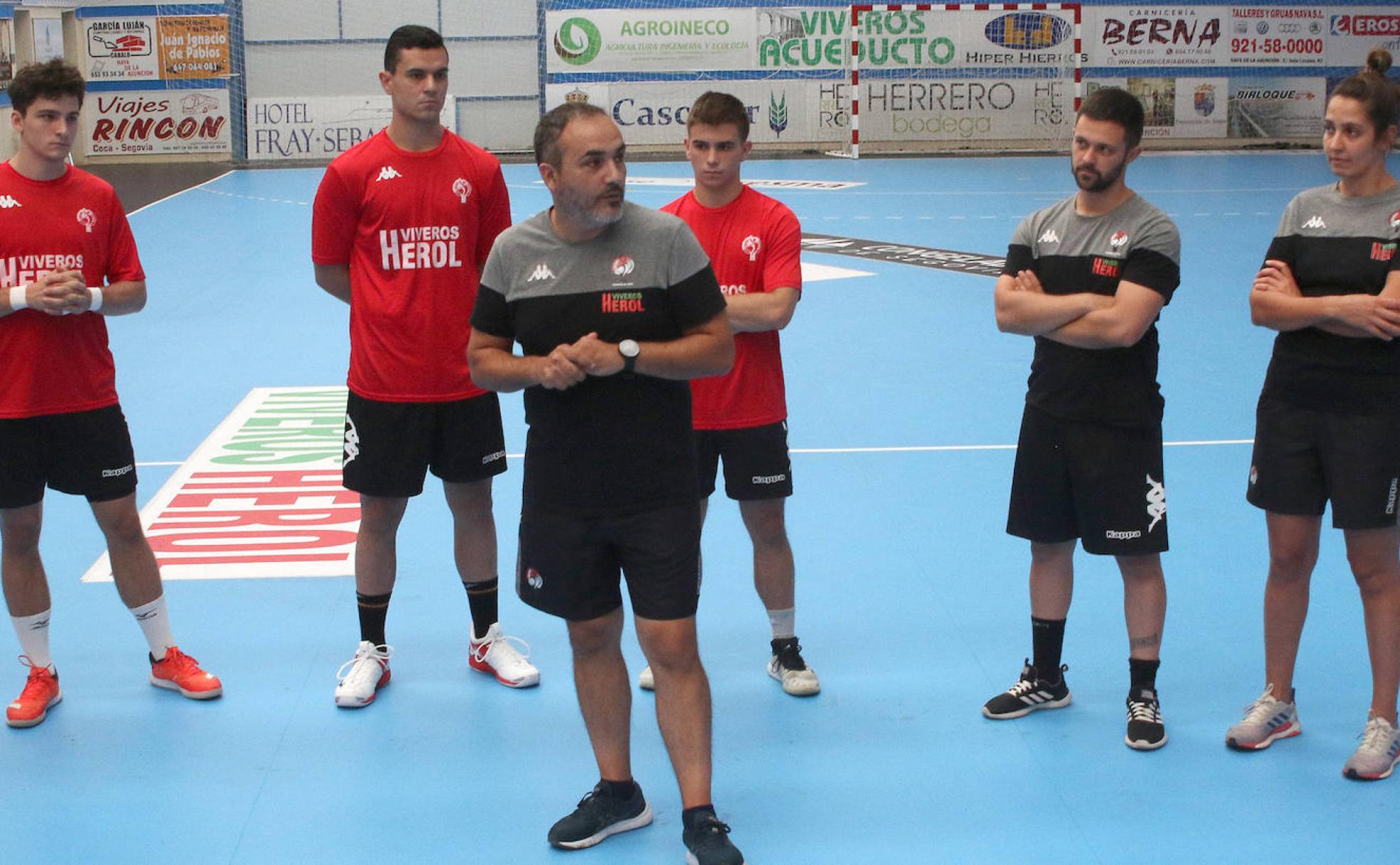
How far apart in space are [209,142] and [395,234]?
2333cm

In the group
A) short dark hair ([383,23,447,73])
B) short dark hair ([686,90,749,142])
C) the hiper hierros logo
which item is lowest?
short dark hair ([686,90,749,142])

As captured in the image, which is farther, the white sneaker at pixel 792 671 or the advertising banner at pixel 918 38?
the advertising banner at pixel 918 38

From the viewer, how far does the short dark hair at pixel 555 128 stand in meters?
3.58

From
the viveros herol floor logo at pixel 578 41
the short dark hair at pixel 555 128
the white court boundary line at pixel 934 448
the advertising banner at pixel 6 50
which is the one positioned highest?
the viveros herol floor logo at pixel 578 41

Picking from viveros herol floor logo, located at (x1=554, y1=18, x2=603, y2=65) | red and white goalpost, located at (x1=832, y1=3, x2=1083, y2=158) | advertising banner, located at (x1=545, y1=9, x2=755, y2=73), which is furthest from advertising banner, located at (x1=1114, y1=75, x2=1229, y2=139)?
viveros herol floor logo, located at (x1=554, y1=18, x2=603, y2=65)

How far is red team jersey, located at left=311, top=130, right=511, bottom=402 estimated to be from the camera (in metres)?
4.80

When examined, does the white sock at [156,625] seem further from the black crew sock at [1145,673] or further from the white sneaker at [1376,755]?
the white sneaker at [1376,755]

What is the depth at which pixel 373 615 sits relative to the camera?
5.08m

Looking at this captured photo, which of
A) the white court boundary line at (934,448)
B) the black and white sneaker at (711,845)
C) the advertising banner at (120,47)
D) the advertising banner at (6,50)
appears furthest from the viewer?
the advertising banner at (120,47)

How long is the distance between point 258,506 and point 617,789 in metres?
3.60

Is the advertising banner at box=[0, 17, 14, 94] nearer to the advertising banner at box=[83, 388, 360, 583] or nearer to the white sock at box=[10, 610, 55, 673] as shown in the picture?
the advertising banner at box=[83, 388, 360, 583]

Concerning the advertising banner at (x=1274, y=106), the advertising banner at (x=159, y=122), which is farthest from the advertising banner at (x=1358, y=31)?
the advertising banner at (x=159, y=122)

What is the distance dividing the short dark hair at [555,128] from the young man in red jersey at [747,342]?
41.6 inches

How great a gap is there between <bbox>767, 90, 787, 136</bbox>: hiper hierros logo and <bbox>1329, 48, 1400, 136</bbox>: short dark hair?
2235 centimetres
